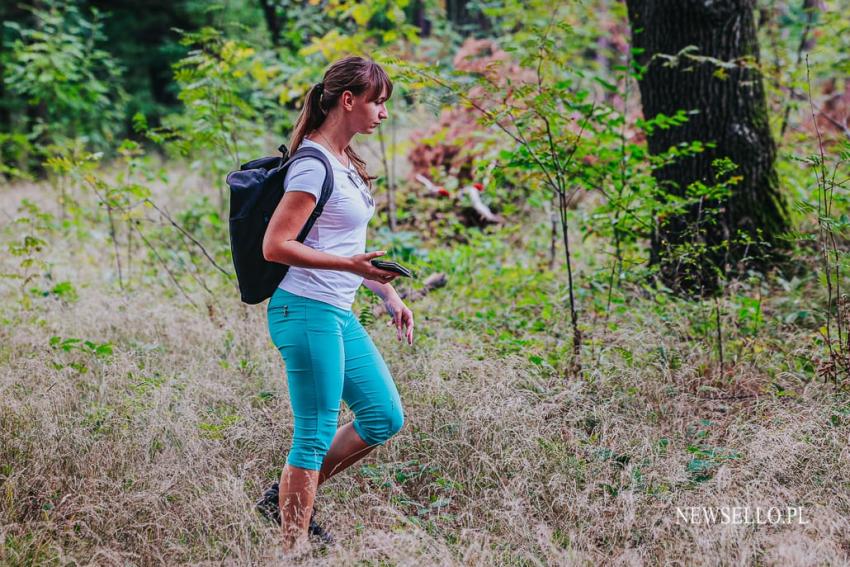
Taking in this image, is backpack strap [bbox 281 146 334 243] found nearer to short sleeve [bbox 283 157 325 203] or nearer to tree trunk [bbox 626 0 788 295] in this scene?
short sleeve [bbox 283 157 325 203]

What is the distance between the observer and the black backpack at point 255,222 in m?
2.48

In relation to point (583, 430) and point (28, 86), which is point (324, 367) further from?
point (28, 86)

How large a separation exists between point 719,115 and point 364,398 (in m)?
3.89

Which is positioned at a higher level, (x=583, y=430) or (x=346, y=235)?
(x=346, y=235)

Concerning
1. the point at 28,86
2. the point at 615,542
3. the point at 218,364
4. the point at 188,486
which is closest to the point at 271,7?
the point at 28,86

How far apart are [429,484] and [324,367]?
989 mm

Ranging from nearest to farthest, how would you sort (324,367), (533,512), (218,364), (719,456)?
(324,367) < (533,512) < (719,456) < (218,364)

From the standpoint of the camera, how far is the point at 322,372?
2.49 meters

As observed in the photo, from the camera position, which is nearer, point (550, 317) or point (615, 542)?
point (615, 542)

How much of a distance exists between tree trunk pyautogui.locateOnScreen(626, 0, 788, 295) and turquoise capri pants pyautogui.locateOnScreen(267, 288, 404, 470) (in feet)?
10.0

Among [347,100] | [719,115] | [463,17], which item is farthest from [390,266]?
[463,17]

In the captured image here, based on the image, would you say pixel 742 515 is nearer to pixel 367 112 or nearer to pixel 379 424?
pixel 379 424

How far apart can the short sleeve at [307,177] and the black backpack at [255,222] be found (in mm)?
56

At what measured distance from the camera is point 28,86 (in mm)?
8273
